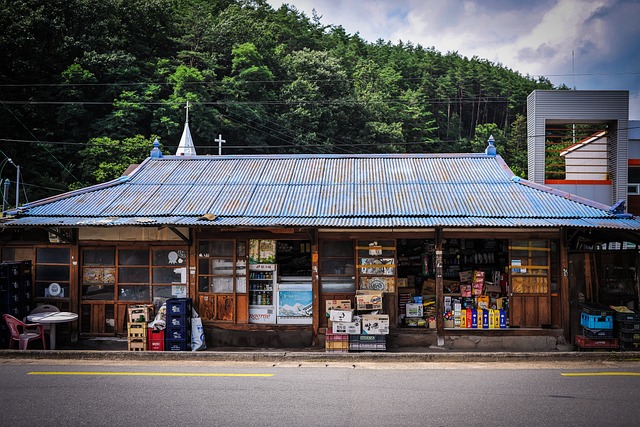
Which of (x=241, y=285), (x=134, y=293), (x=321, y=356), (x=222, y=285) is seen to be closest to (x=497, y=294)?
(x=321, y=356)

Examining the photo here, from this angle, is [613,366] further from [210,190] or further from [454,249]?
[210,190]

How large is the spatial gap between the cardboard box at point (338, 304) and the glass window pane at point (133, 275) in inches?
213

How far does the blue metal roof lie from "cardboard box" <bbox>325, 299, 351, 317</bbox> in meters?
2.29

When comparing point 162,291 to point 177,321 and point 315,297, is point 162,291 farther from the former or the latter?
point 315,297

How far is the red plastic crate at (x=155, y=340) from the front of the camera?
13672 millimetres

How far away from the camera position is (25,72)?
144 feet

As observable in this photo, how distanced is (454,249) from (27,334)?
42.6 feet

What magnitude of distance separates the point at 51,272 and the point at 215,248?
4.98 m

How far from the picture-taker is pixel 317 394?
962cm

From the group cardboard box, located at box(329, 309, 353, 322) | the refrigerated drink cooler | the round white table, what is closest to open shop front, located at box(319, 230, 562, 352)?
cardboard box, located at box(329, 309, 353, 322)

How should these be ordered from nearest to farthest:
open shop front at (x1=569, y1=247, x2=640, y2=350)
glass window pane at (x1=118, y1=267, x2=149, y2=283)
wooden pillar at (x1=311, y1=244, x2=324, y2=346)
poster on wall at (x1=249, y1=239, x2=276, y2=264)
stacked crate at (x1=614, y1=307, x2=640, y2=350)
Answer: stacked crate at (x1=614, y1=307, x2=640, y2=350) < open shop front at (x1=569, y1=247, x2=640, y2=350) < wooden pillar at (x1=311, y1=244, x2=324, y2=346) < poster on wall at (x1=249, y1=239, x2=276, y2=264) < glass window pane at (x1=118, y1=267, x2=149, y2=283)

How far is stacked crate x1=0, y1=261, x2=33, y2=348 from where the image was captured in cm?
1365

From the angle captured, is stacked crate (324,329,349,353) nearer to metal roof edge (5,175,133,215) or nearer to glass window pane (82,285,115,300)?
glass window pane (82,285,115,300)

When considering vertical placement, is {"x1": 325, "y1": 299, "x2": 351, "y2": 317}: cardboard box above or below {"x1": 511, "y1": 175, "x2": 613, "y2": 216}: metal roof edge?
below
